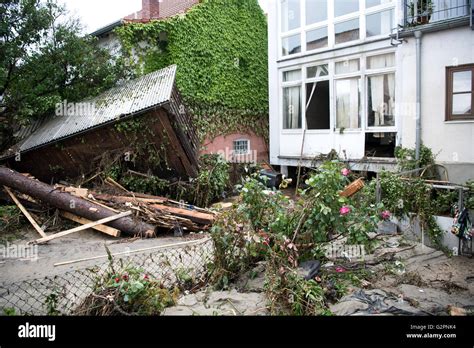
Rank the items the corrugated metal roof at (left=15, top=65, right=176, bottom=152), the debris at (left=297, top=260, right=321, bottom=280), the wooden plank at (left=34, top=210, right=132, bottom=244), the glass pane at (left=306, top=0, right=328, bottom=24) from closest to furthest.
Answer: the debris at (left=297, top=260, right=321, bottom=280)
the wooden plank at (left=34, top=210, right=132, bottom=244)
the corrugated metal roof at (left=15, top=65, right=176, bottom=152)
the glass pane at (left=306, top=0, right=328, bottom=24)

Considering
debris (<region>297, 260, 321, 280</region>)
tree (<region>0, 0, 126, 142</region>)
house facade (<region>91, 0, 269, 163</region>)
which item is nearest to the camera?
debris (<region>297, 260, 321, 280</region>)

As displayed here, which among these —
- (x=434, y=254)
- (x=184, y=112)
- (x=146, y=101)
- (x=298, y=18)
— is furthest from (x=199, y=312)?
(x=298, y=18)

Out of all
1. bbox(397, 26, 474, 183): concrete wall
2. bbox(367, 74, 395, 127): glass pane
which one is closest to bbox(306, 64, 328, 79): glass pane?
bbox(367, 74, 395, 127): glass pane

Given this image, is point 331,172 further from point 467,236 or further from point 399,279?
point 467,236

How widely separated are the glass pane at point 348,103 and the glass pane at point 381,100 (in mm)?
384

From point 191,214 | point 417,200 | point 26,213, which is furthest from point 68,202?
point 417,200

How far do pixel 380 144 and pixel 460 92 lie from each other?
8.75 feet

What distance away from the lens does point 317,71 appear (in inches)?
460

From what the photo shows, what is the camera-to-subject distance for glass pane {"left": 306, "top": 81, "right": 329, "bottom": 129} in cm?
1170

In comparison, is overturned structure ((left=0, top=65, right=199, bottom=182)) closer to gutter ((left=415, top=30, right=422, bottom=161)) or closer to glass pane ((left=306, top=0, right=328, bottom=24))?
glass pane ((left=306, top=0, right=328, bottom=24))

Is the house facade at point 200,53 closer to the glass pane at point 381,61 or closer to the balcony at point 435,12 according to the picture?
the glass pane at point 381,61

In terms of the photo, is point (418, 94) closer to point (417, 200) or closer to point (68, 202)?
point (417, 200)

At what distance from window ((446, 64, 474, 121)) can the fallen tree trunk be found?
24.5 ft

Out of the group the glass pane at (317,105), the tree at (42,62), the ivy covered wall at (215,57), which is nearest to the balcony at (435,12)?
the glass pane at (317,105)
